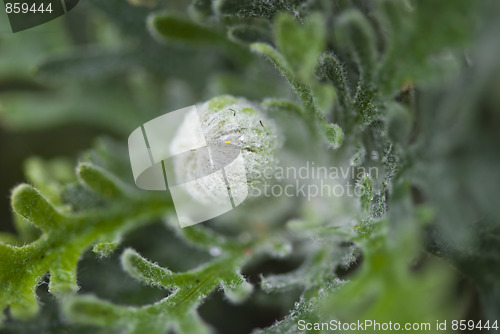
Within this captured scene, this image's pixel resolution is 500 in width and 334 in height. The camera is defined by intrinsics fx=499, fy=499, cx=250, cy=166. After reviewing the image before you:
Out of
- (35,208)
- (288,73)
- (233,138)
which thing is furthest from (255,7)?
(35,208)

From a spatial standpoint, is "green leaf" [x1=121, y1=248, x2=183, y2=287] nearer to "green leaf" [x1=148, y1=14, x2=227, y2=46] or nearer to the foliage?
the foliage

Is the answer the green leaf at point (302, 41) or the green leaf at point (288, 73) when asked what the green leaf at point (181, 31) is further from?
the green leaf at point (302, 41)

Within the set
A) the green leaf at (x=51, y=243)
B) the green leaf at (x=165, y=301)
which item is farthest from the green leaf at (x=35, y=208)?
the green leaf at (x=165, y=301)

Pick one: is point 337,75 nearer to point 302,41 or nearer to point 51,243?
point 302,41

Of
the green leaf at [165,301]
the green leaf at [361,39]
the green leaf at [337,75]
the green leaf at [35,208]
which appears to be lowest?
the green leaf at [165,301]

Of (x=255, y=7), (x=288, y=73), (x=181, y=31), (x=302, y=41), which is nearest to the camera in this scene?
(x=302, y=41)

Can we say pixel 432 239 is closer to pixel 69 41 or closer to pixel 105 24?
pixel 105 24

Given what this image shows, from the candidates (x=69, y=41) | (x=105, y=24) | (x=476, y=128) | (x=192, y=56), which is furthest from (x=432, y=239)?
(x=69, y=41)

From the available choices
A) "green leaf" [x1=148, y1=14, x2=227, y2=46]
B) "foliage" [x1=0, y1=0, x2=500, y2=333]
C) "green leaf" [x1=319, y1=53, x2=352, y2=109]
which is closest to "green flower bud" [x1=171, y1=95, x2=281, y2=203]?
"foliage" [x1=0, y1=0, x2=500, y2=333]
